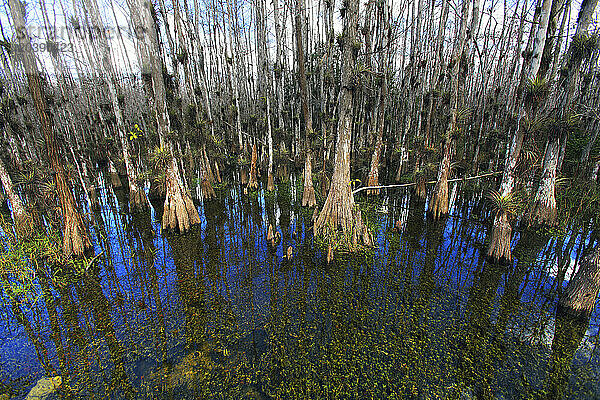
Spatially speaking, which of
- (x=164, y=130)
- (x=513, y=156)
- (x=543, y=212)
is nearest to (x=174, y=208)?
(x=164, y=130)

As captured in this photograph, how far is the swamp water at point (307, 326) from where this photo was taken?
10.3 ft

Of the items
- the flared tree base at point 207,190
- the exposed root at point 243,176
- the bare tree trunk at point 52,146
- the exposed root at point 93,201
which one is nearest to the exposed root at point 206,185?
the flared tree base at point 207,190

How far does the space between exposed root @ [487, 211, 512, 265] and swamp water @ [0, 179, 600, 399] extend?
199 millimetres

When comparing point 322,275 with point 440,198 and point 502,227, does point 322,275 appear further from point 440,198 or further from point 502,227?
point 440,198

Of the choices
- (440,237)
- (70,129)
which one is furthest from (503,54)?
(70,129)

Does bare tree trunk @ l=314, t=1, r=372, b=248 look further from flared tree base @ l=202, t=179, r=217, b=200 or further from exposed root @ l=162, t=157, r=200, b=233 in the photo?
flared tree base @ l=202, t=179, r=217, b=200

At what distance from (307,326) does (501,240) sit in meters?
4.19

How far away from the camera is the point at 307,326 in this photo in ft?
13.1

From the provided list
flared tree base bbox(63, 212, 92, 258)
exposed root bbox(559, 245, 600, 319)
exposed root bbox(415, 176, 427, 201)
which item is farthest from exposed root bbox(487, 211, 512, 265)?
flared tree base bbox(63, 212, 92, 258)

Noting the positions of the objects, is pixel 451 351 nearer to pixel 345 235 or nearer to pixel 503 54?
pixel 345 235

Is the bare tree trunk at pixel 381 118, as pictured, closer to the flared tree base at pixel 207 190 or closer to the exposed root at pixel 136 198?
the flared tree base at pixel 207 190

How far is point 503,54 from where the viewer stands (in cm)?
1140

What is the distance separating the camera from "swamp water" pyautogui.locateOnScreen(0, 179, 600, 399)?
10.3 feet

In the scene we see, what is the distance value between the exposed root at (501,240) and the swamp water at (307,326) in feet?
0.65
